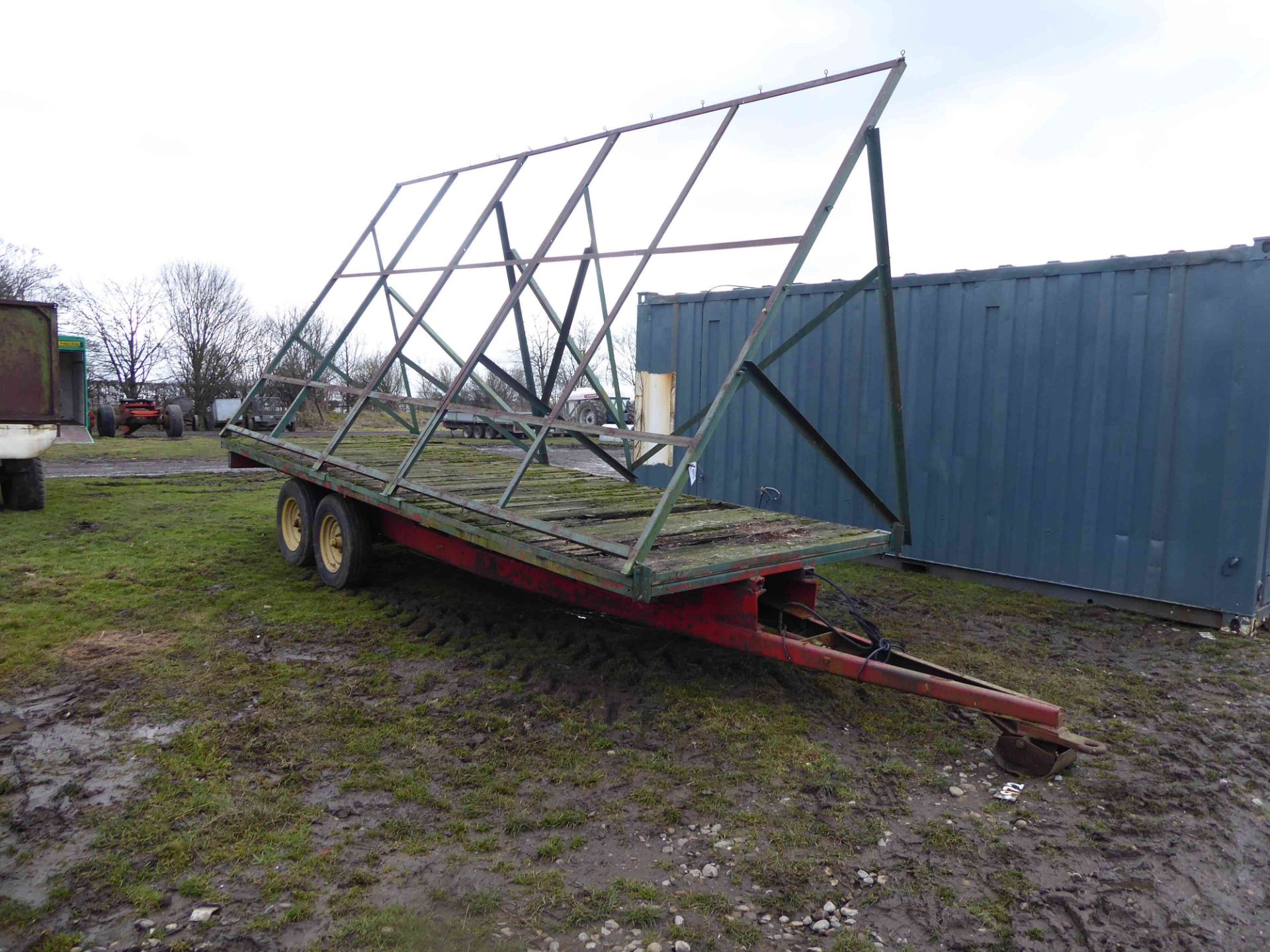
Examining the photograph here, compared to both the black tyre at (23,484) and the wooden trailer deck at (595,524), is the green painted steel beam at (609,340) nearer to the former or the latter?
the wooden trailer deck at (595,524)

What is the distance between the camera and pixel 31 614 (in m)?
5.65

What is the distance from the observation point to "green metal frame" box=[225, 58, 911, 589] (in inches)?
150

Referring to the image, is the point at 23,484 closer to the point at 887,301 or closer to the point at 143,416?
the point at 887,301

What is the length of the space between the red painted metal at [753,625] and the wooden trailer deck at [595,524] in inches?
7.7

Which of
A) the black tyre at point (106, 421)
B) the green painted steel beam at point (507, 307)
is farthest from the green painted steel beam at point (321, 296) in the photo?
the black tyre at point (106, 421)

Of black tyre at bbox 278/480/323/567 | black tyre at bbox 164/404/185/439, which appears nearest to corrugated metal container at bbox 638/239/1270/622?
black tyre at bbox 278/480/323/567

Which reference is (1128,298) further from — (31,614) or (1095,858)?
(31,614)

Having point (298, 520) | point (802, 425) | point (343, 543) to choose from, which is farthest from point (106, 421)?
point (802, 425)

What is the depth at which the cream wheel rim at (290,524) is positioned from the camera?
7.39m

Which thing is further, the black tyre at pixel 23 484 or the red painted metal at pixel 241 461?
the black tyre at pixel 23 484

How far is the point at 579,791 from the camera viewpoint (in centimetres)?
351

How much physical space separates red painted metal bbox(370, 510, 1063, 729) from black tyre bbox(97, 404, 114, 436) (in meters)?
19.7

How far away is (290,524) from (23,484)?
444 cm

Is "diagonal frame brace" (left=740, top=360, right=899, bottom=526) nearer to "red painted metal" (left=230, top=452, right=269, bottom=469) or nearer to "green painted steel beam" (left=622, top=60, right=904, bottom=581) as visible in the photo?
"green painted steel beam" (left=622, top=60, right=904, bottom=581)
